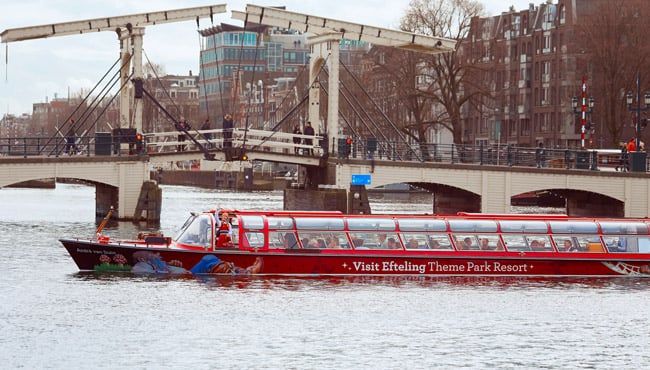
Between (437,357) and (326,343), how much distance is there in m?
2.49

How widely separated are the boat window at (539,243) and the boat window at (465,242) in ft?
4.93

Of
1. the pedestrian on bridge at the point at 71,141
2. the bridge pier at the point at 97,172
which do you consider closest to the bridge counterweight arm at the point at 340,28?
the bridge pier at the point at 97,172

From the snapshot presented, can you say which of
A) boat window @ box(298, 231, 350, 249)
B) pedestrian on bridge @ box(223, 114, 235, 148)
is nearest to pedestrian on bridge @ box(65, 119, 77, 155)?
pedestrian on bridge @ box(223, 114, 235, 148)

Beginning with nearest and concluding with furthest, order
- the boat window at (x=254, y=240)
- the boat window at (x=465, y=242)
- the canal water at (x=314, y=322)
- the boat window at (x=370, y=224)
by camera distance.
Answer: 1. the canal water at (x=314, y=322)
2. the boat window at (x=254, y=240)
3. the boat window at (x=370, y=224)
4. the boat window at (x=465, y=242)

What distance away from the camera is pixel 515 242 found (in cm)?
3991

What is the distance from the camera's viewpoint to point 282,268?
38250 mm

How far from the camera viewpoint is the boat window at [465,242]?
39469mm

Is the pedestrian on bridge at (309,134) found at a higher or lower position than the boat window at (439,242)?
higher

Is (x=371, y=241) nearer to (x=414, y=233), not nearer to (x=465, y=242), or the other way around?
(x=414, y=233)

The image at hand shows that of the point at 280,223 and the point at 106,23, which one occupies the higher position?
the point at 106,23

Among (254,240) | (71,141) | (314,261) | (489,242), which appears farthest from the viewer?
(71,141)

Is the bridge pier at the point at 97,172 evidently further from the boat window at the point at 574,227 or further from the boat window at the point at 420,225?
the boat window at the point at 574,227

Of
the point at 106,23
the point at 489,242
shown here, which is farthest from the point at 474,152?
the point at 489,242

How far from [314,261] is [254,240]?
168cm
